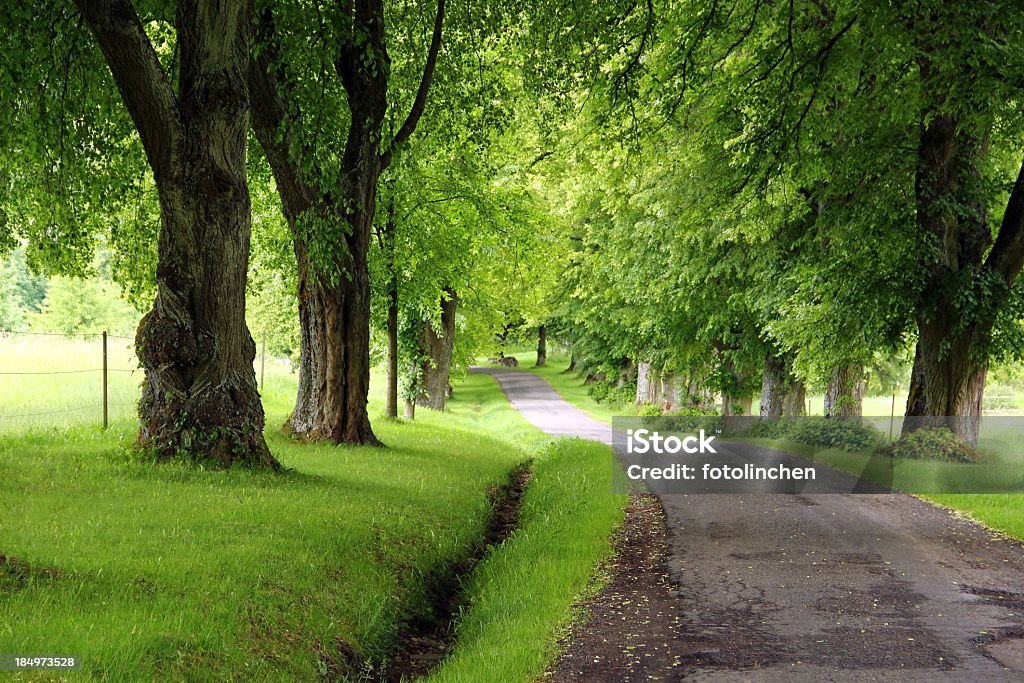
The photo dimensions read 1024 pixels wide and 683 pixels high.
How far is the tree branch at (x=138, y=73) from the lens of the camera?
366 inches

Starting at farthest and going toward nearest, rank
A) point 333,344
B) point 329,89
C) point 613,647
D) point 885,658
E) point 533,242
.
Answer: point 533,242 < point 333,344 < point 329,89 < point 613,647 < point 885,658

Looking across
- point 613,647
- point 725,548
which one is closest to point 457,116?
point 725,548

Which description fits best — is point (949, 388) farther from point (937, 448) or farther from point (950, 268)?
point (950, 268)

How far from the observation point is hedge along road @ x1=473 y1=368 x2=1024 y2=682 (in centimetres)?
570

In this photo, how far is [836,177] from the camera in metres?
17.7

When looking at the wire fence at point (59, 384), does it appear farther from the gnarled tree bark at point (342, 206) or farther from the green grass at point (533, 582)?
the green grass at point (533, 582)

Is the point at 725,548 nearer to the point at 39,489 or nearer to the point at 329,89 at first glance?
the point at 39,489

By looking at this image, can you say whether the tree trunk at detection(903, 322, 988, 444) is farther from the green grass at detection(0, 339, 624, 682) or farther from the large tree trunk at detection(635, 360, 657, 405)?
the large tree trunk at detection(635, 360, 657, 405)

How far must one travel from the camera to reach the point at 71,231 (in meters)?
14.0

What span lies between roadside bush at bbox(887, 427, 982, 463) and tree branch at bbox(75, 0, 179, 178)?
44.1ft

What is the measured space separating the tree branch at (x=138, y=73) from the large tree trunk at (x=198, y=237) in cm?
1

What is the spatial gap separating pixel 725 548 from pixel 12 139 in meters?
10.5

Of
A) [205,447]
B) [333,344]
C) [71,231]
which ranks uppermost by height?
[71,231]

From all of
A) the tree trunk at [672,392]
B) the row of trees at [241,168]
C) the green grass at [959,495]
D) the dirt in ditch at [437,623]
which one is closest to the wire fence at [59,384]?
the row of trees at [241,168]
